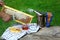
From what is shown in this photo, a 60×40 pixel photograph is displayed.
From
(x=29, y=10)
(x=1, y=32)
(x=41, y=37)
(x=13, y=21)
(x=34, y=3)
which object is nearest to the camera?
(x=41, y=37)

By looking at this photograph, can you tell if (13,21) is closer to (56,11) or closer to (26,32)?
(26,32)

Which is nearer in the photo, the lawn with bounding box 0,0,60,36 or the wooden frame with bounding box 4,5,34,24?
the wooden frame with bounding box 4,5,34,24

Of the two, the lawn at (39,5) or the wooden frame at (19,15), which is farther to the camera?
the lawn at (39,5)

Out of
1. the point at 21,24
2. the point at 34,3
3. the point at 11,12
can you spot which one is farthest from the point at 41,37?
the point at 34,3

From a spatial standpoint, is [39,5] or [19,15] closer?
[19,15]

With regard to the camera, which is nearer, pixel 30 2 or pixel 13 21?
pixel 13 21

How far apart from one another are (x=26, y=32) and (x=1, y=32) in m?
0.45

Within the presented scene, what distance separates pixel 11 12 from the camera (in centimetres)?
489

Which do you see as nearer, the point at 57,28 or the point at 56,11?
the point at 57,28

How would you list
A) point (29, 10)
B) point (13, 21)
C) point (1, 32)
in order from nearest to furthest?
point (1, 32)
point (13, 21)
point (29, 10)

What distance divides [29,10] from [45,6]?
0.40m

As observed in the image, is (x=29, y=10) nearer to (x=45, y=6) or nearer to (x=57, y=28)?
(x=45, y=6)

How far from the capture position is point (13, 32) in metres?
4.32

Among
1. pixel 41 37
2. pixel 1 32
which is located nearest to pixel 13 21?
pixel 1 32
